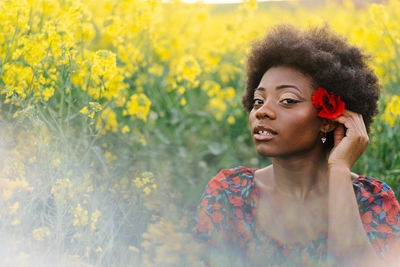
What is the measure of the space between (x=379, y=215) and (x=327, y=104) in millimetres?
482

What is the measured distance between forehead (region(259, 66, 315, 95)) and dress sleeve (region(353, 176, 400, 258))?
1.52 feet

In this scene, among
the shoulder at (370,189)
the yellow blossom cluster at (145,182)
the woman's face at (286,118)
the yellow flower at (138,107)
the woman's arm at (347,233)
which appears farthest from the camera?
the yellow flower at (138,107)

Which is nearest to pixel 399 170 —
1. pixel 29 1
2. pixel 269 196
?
pixel 269 196

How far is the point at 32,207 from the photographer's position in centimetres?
211

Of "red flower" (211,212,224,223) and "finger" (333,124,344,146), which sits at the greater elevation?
"finger" (333,124,344,146)

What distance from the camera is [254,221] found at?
2137 millimetres

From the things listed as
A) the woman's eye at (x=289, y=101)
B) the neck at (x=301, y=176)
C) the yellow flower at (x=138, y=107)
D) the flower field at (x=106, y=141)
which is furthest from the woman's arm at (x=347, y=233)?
the yellow flower at (x=138, y=107)

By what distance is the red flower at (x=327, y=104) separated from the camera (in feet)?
6.35

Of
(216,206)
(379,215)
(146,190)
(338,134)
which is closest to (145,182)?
(146,190)

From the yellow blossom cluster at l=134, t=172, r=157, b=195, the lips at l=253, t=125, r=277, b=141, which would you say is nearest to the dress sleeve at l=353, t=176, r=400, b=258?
the lips at l=253, t=125, r=277, b=141

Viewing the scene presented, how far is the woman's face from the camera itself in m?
1.90

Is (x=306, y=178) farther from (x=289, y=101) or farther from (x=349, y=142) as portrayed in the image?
(x=289, y=101)

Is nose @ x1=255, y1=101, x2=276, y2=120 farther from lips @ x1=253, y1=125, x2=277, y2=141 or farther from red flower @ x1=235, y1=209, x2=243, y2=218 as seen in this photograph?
red flower @ x1=235, y1=209, x2=243, y2=218

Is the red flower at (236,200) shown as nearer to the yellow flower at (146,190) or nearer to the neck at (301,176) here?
the neck at (301,176)
